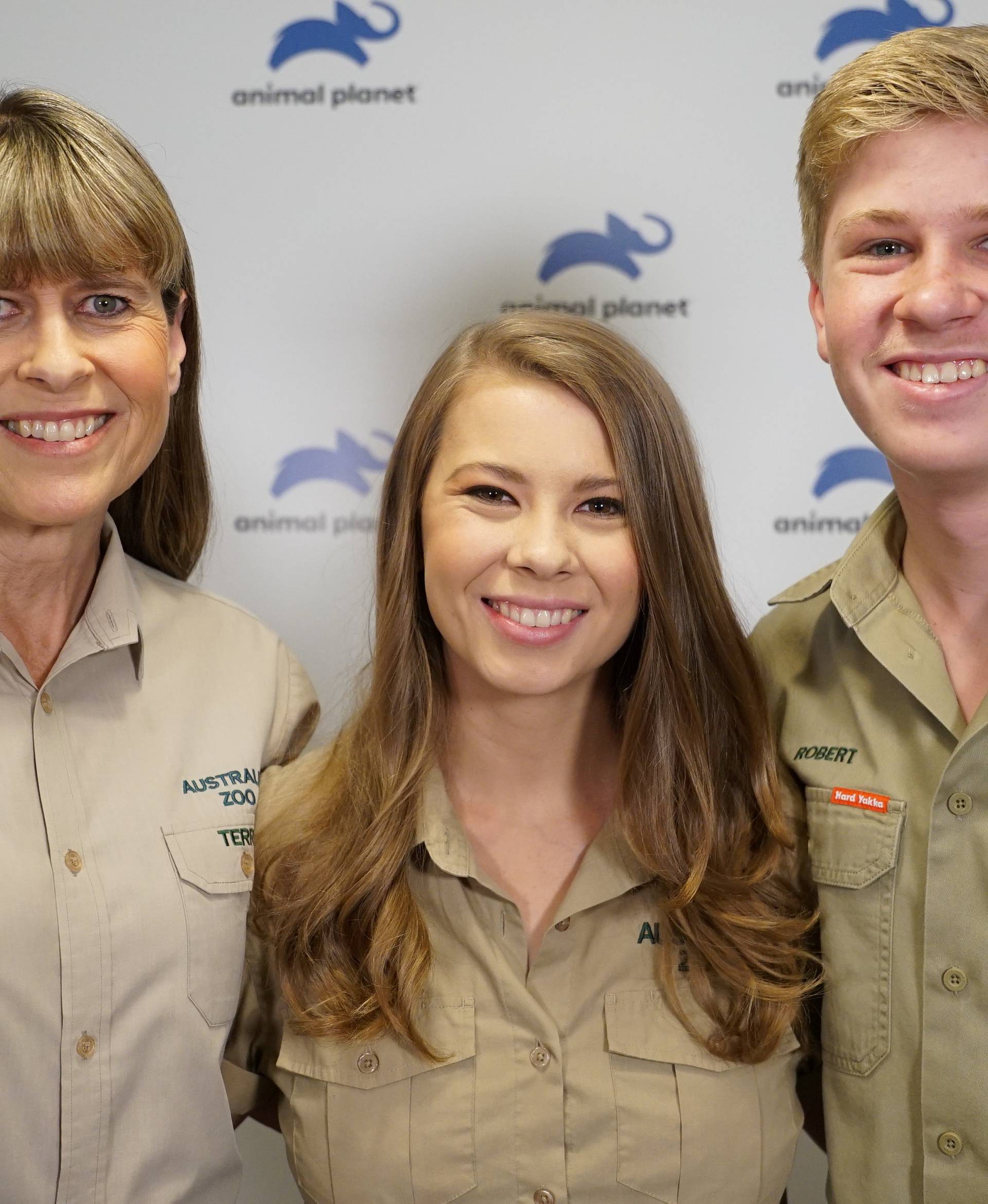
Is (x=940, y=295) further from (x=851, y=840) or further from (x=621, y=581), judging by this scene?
(x=851, y=840)

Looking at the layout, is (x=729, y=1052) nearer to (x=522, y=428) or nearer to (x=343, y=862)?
(x=343, y=862)

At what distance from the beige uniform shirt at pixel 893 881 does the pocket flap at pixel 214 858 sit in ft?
2.65

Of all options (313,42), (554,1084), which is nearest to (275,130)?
(313,42)

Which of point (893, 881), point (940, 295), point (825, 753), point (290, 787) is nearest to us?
point (940, 295)

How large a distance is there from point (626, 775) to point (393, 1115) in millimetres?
574

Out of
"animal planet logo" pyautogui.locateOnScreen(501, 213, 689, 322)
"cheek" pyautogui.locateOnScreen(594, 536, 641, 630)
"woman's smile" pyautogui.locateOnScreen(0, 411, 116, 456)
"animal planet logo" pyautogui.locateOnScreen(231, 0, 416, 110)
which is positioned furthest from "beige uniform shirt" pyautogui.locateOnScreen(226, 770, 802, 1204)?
"animal planet logo" pyautogui.locateOnScreen(231, 0, 416, 110)

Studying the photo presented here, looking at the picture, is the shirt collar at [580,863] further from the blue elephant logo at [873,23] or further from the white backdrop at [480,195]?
the blue elephant logo at [873,23]

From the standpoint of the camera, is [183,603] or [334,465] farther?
[334,465]

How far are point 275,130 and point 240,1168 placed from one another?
72.1 inches

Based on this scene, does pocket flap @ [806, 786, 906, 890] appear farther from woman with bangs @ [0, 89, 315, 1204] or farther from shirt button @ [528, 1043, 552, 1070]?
woman with bangs @ [0, 89, 315, 1204]

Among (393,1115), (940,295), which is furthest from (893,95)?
(393,1115)

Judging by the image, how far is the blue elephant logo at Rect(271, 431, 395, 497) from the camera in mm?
2611

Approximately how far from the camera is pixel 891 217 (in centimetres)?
168

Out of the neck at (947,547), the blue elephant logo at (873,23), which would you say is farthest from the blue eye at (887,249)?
the blue elephant logo at (873,23)
